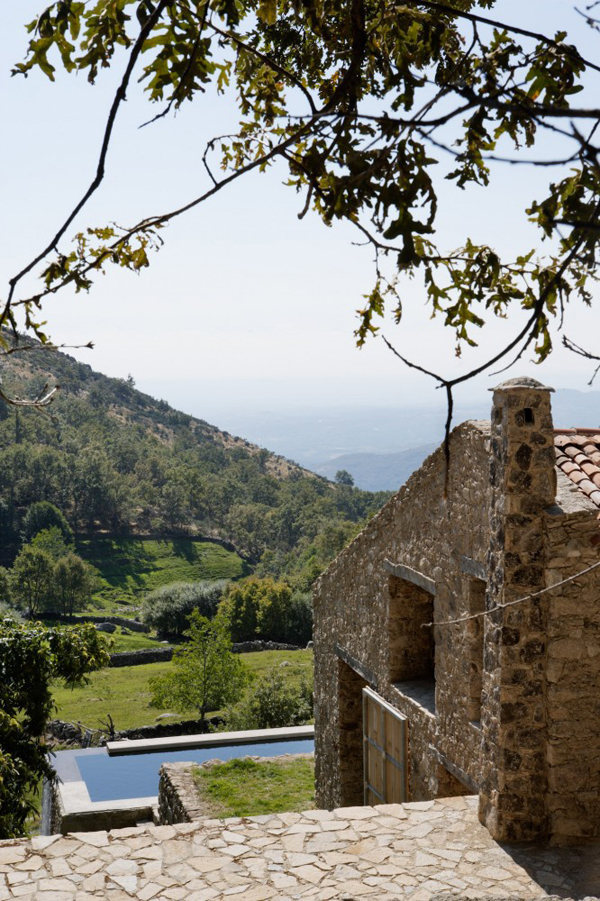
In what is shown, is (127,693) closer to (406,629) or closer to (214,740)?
(214,740)

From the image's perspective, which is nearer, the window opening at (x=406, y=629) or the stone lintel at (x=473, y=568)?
the stone lintel at (x=473, y=568)

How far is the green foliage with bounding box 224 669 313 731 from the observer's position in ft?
71.1

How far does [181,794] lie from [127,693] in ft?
83.3

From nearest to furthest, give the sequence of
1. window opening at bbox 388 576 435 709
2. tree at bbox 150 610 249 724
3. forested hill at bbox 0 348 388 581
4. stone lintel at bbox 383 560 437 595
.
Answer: stone lintel at bbox 383 560 437 595 → window opening at bbox 388 576 435 709 → tree at bbox 150 610 249 724 → forested hill at bbox 0 348 388 581

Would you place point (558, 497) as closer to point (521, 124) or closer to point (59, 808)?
point (521, 124)

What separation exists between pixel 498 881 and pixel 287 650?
4045 cm

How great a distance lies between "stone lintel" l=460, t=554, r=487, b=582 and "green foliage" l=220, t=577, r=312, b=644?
4216 centimetres

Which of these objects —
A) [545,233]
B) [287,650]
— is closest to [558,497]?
[545,233]

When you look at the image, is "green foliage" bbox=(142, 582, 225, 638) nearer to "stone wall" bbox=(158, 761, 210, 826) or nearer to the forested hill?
the forested hill

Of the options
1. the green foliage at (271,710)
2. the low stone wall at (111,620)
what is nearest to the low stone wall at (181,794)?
the green foliage at (271,710)

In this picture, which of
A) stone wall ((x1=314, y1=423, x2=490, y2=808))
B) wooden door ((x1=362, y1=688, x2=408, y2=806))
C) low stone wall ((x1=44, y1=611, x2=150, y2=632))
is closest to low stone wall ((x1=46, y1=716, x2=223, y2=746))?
stone wall ((x1=314, y1=423, x2=490, y2=808))

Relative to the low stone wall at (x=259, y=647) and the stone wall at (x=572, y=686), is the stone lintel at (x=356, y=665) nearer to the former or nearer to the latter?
the stone wall at (x=572, y=686)

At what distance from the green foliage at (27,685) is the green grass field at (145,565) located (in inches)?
1992

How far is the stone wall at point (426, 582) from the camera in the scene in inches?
294
